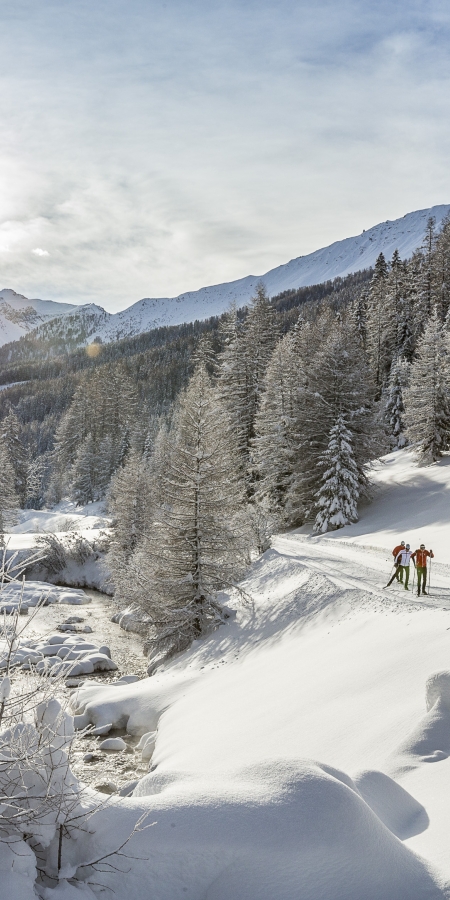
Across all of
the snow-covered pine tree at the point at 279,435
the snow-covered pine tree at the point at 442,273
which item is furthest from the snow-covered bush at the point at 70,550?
the snow-covered pine tree at the point at 442,273

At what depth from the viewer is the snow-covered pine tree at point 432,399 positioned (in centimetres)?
3259

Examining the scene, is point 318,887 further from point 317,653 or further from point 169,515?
point 169,515

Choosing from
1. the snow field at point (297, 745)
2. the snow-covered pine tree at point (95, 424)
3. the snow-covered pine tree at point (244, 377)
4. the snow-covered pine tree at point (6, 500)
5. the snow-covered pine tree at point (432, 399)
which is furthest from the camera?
the snow-covered pine tree at point (95, 424)

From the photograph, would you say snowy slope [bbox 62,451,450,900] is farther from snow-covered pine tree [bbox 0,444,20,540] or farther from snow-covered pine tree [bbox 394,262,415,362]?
snow-covered pine tree [bbox 0,444,20,540]

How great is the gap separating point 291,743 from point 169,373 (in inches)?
5031

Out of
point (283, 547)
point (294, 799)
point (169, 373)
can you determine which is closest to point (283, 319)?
point (169, 373)

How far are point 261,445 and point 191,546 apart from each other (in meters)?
16.5

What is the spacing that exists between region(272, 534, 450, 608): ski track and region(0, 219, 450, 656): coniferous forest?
2.23m

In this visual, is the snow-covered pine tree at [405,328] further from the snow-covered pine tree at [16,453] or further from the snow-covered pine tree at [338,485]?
the snow-covered pine tree at [16,453]

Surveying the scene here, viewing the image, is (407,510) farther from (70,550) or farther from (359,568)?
(70,550)

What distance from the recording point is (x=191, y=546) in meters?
18.6

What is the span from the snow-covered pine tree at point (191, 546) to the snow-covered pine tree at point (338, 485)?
1092 cm

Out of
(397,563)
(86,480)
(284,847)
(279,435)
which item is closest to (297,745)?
(284,847)

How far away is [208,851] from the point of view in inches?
184
